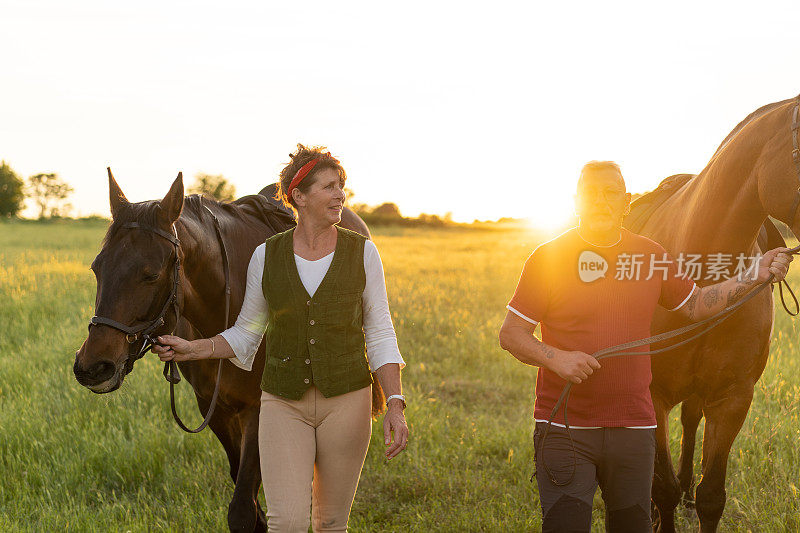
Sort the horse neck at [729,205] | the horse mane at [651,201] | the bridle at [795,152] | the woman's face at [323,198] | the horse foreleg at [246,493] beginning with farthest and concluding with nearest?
the horse mane at [651,201], the horse foreleg at [246,493], the horse neck at [729,205], the woman's face at [323,198], the bridle at [795,152]

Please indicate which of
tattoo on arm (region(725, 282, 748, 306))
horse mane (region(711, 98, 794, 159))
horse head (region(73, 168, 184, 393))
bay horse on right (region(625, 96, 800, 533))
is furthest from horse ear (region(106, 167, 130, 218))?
horse mane (region(711, 98, 794, 159))

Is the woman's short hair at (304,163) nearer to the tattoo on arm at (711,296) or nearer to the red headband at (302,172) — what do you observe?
the red headband at (302,172)

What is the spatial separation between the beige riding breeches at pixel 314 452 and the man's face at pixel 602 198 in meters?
1.19

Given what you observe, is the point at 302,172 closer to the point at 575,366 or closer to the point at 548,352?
the point at 548,352

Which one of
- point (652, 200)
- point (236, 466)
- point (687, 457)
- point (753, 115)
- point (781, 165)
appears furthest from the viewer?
point (687, 457)

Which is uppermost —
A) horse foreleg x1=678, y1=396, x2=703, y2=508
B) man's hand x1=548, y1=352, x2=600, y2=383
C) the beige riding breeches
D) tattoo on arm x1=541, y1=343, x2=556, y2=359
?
tattoo on arm x1=541, y1=343, x2=556, y2=359

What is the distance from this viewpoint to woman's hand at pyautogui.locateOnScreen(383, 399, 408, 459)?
2326mm

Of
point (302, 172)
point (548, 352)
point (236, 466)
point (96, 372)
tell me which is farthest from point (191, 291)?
point (548, 352)

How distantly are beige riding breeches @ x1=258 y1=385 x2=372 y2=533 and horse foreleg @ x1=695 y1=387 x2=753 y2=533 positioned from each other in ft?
6.62

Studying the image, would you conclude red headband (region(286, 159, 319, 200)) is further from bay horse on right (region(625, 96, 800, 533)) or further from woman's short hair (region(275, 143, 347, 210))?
bay horse on right (region(625, 96, 800, 533))

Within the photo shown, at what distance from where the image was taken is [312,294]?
2.43 metres

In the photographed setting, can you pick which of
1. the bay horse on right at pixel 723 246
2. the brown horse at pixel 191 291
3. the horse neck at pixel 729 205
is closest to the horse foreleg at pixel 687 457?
the bay horse on right at pixel 723 246

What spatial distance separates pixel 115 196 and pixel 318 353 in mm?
1140

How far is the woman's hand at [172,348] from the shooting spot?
243cm
